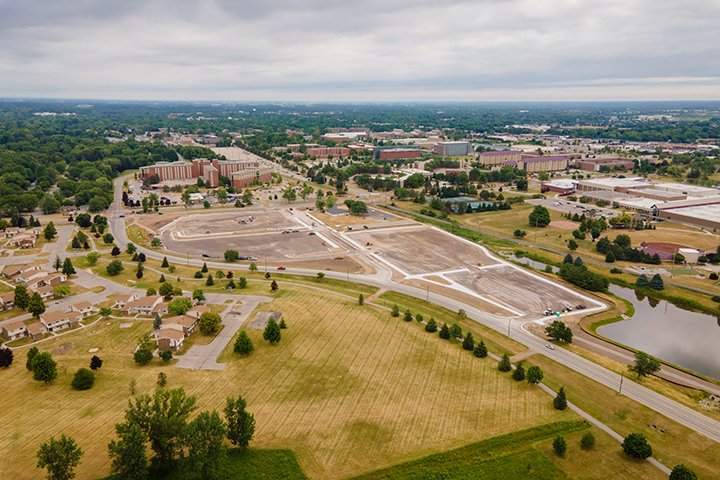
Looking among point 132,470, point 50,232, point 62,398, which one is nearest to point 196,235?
point 50,232

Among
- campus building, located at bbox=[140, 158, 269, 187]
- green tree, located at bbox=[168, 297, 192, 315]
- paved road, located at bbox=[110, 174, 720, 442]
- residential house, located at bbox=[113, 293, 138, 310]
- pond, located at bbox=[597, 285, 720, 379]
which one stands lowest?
pond, located at bbox=[597, 285, 720, 379]

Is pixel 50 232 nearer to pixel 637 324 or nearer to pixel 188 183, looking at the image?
pixel 188 183

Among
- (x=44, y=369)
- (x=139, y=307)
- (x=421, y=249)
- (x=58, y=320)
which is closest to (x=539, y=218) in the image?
(x=421, y=249)

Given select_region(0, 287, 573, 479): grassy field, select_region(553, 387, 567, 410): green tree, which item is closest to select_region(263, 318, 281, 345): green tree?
select_region(0, 287, 573, 479): grassy field

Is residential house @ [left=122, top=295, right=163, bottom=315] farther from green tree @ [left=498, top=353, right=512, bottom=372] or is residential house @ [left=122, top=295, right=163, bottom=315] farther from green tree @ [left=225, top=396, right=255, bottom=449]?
green tree @ [left=498, top=353, right=512, bottom=372]

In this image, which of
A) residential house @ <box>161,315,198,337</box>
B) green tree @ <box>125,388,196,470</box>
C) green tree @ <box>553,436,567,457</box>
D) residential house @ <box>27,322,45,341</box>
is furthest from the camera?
residential house @ <box>161,315,198,337</box>

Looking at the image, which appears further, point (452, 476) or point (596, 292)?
point (596, 292)

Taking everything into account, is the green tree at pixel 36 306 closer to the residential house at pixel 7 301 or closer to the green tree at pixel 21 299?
the green tree at pixel 21 299
